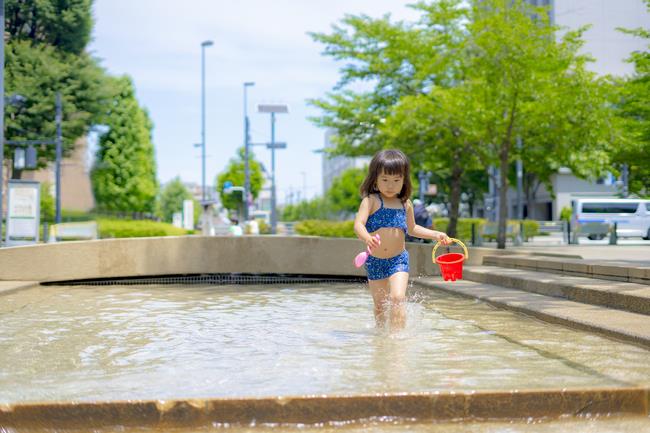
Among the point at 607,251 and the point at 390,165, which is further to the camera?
the point at 607,251

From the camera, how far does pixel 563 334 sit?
21.5ft

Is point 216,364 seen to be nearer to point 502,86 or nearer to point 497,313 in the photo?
point 497,313

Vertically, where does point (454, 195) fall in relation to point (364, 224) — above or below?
above

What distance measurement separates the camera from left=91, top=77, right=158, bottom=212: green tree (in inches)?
2601

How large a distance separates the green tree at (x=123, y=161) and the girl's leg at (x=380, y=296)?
61.6 m

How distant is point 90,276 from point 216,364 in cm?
1013

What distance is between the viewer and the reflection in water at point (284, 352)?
432 cm

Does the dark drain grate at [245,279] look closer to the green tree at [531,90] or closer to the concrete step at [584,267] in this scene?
the concrete step at [584,267]

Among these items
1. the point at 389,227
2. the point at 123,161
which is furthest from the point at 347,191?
the point at 389,227

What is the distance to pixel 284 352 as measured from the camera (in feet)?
19.0

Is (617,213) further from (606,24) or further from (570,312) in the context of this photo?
(570,312)

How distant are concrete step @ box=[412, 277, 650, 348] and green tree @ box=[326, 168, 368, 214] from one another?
7298 cm

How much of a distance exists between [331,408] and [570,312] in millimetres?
4314

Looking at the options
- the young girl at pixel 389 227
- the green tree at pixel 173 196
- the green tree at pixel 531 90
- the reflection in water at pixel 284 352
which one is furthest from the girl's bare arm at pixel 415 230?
the green tree at pixel 173 196
